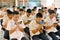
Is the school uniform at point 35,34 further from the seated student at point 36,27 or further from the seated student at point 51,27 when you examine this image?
the seated student at point 51,27

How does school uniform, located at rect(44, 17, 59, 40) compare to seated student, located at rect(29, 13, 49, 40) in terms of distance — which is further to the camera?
school uniform, located at rect(44, 17, 59, 40)

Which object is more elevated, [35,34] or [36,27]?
[36,27]

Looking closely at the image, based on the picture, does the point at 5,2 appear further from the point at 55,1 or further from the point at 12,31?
the point at 12,31

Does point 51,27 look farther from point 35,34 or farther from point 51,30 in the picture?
point 35,34

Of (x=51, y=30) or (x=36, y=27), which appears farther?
(x=51, y=30)

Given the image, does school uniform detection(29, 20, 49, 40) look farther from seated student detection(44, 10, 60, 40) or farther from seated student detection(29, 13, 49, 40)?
seated student detection(44, 10, 60, 40)

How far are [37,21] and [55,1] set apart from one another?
13.9 ft

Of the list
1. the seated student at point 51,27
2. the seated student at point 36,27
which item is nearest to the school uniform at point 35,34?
the seated student at point 36,27

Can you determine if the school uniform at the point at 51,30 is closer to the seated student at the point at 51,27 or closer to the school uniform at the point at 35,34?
the seated student at the point at 51,27

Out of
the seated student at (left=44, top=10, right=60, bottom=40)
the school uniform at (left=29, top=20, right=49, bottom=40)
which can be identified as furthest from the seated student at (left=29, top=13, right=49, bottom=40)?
the seated student at (left=44, top=10, right=60, bottom=40)

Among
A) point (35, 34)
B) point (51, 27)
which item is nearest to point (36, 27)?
point (35, 34)

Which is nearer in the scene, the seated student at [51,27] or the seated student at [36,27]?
the seated student at [36,27]

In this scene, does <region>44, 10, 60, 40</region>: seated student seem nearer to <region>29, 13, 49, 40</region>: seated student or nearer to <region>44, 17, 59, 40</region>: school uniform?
<region>44, 17, 59, 40</region>: school uniform

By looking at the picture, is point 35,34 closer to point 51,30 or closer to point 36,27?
point 36,27
